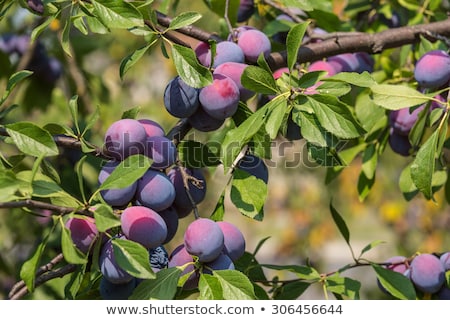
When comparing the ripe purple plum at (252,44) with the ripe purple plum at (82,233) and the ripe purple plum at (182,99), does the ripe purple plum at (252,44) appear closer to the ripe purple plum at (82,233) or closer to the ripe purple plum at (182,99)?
the ripe purple plum at (182,99)

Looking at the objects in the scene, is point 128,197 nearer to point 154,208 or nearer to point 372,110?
point 154,208

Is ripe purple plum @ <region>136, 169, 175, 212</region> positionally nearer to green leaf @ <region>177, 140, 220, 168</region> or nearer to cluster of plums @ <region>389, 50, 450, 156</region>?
green leaf @ <region>177, 140, 220, 168</region>

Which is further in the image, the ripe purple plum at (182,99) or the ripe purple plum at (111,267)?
the ripe purple plum at (182,99)

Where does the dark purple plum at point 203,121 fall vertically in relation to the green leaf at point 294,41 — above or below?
below

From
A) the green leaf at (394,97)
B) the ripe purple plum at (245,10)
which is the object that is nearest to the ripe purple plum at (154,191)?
the green leaf at (394,97)

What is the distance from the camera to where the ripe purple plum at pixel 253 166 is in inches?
39.7

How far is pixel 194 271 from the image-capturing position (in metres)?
0.91

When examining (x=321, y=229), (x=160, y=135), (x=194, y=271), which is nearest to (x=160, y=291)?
(x=194, y=271)

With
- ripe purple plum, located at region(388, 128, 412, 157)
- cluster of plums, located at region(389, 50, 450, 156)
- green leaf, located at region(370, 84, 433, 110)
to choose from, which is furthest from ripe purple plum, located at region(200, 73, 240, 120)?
ripe purple plum, located at region(388, 128, 412, 157)

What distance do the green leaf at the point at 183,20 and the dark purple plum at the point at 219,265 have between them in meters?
0.32

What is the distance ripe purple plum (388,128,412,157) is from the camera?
130 centimetres

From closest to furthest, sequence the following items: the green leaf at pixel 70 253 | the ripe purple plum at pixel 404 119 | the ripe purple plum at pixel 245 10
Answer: the green leaf at pixel 70 253
the ripe purple plum at pixel 404 119
the ripe purple plum at pixel 245 10

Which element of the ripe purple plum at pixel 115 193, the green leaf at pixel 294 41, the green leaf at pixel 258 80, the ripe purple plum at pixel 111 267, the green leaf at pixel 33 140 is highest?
the green leaf at pixel 294 41
